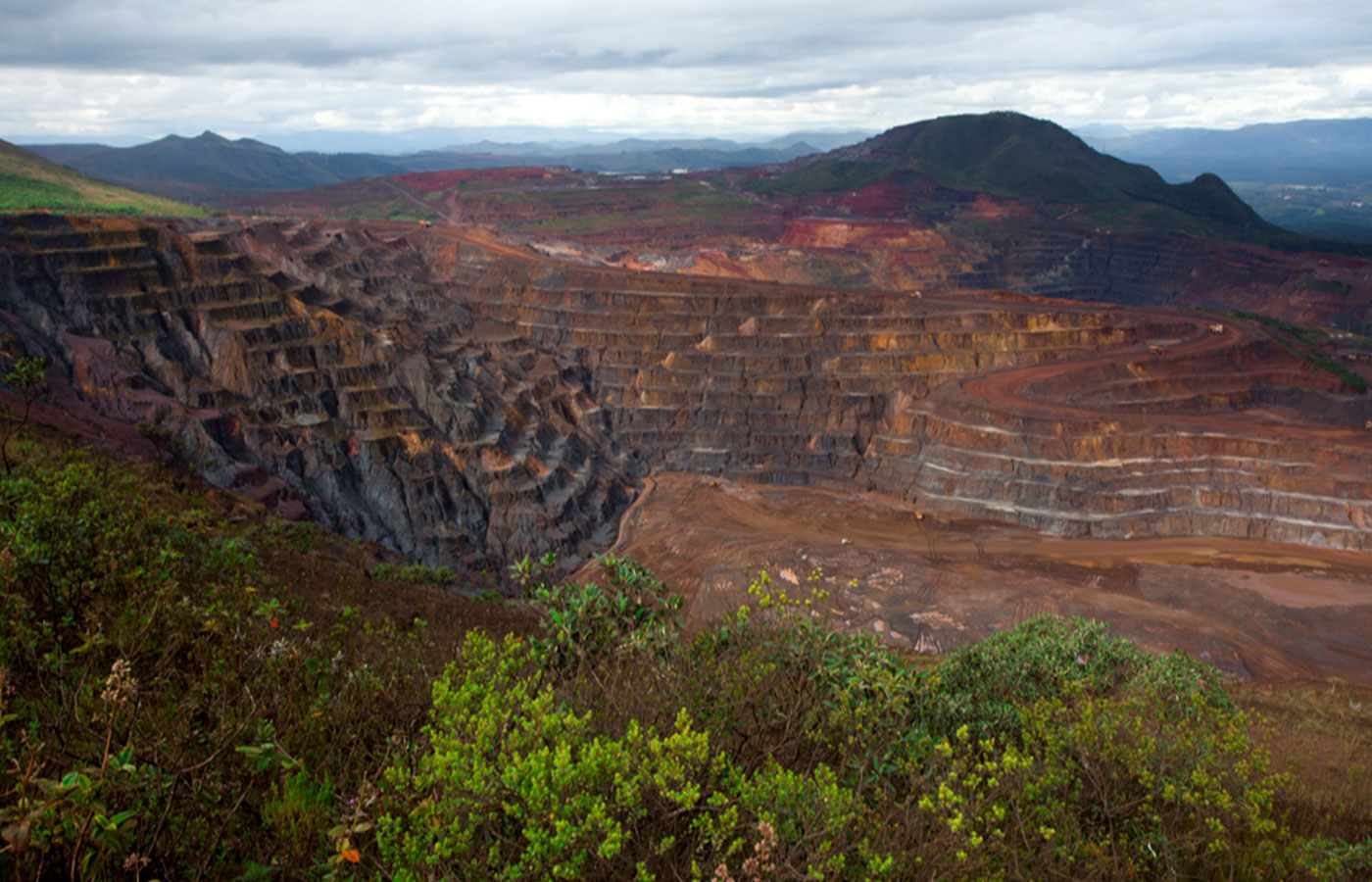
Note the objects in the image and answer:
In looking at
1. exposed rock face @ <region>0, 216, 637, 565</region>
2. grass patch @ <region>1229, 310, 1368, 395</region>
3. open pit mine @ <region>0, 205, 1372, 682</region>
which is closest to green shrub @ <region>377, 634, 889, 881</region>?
open pit mine @ <region>0, 205, 1372, 682</region>

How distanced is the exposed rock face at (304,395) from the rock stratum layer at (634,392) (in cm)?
21

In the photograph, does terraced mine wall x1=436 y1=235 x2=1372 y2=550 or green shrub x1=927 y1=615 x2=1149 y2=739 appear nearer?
green shrub x1=927 y1=615 x2=1149 y2=739

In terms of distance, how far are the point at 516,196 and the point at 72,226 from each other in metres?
115

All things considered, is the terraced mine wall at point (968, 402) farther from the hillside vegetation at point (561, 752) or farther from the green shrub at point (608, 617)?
the green shrub at point (608, 617)

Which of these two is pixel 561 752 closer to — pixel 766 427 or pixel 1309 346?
pixel 766 427

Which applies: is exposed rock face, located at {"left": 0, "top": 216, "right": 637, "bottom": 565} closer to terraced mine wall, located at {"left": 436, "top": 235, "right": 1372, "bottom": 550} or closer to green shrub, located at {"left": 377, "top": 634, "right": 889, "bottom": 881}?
terraced mine wall, located at {"left": 436, "top": 235, "right": 1372, "bottom": 550}

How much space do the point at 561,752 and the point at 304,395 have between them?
61.2 metres

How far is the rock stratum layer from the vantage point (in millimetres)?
56812

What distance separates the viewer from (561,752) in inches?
313

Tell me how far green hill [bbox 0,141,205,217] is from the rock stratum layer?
16.5 meters

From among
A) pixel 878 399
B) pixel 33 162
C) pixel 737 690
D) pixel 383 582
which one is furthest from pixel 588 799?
pixel 33 162

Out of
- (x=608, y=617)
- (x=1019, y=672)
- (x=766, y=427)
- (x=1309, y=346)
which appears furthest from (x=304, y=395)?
(x=1309, y=346)

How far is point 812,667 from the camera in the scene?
1301 centimetres

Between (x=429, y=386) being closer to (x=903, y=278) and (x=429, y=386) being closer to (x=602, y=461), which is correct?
(x=602, y=461)
